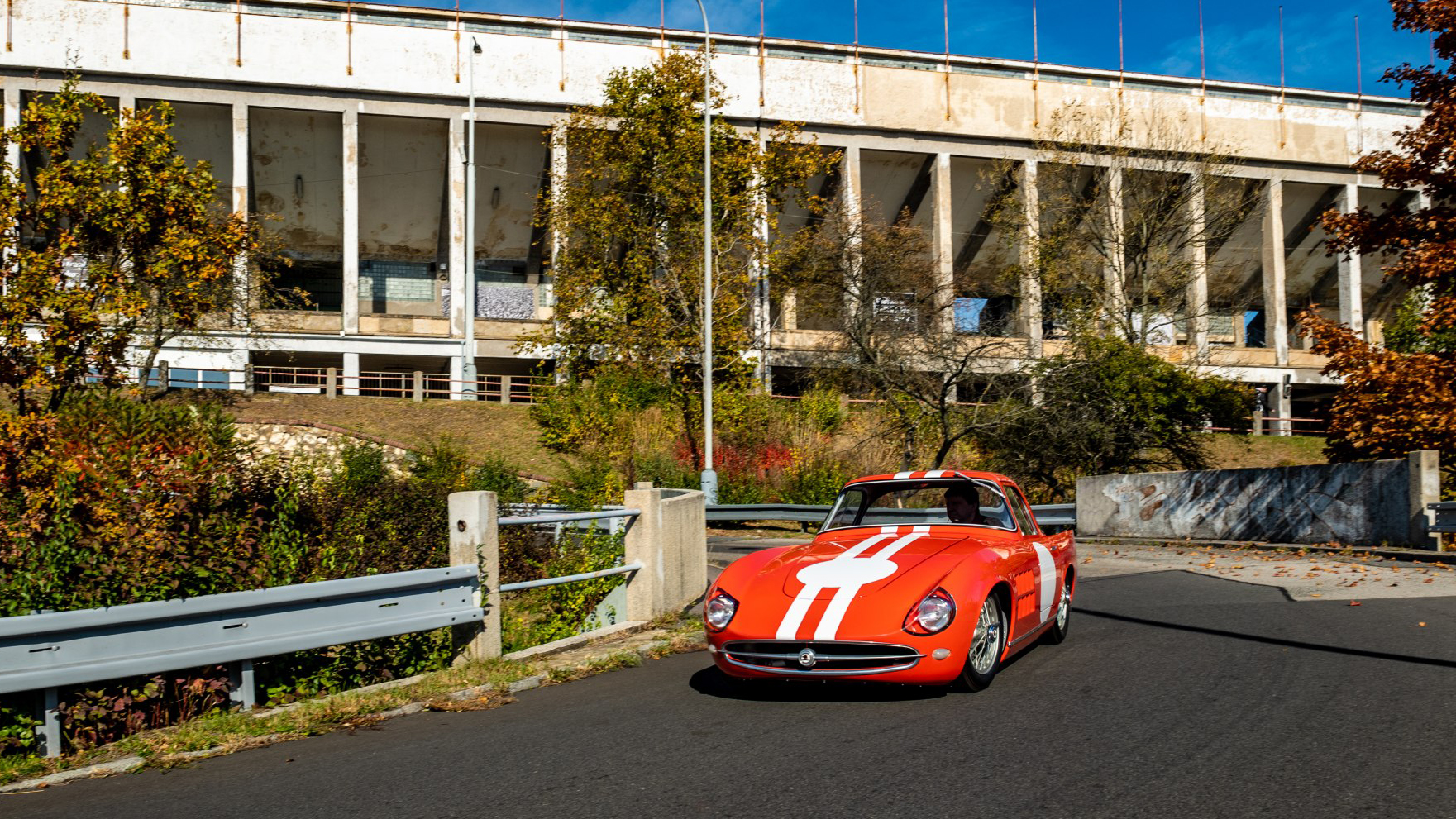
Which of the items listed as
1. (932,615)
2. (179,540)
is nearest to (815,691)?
(932,615)

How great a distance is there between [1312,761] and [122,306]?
1125 centimetres

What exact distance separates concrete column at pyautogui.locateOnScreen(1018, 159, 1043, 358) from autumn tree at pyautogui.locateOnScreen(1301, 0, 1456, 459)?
21.0m

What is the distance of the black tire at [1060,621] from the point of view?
895cm

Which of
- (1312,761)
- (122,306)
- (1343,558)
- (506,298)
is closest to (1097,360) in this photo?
(1343,558)

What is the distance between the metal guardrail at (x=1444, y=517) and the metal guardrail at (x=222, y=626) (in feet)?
45.1

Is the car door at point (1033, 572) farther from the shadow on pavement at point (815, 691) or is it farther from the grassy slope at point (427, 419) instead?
the grassy slope at point (427, 419)

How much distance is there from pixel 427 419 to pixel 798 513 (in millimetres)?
16045

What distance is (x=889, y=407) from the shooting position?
32.4 metres

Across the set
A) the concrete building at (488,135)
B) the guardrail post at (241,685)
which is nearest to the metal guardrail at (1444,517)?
the guardrail post at (241,685)

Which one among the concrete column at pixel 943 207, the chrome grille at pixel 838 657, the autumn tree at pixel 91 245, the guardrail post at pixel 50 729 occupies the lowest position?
the guardrail post at pixel 50 729

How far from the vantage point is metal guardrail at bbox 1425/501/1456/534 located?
15.7m

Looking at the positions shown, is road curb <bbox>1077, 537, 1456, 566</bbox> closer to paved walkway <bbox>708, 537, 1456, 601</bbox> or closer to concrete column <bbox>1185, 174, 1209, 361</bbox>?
paved walkway <bbox>708, 537, 1456, 601</bbox>

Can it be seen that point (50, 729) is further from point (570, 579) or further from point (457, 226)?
point (457, 226)

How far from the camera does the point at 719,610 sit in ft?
23.7
